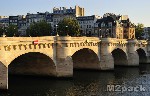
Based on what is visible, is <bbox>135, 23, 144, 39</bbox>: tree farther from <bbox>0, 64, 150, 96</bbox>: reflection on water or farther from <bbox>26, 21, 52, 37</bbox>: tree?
<bbox>0, 64, 150, 96</bbox>: reflection on water

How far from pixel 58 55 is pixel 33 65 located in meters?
5.98

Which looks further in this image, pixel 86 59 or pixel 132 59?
pixel 132 59

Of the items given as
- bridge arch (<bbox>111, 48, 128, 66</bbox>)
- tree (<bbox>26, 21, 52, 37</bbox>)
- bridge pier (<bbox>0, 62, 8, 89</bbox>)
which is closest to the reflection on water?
bridge pier (<bbox>0, 62, 8, 89</bbox>)

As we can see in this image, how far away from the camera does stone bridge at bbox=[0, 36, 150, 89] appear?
51250mm

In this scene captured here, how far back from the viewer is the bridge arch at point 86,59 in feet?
259

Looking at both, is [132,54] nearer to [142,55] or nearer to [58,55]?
[142,55]

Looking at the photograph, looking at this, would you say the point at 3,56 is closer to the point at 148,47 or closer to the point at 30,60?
the point at 30,60

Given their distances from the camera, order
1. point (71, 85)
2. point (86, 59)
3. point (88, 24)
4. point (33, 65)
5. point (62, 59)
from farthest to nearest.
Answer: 1. point (88, 24)
2. point (86, 59)
3. point (33, 65)
4. point (62, 59)
5. point (71, 85)

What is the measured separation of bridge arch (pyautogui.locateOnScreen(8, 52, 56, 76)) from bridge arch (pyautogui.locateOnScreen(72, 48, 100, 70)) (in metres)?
17.0

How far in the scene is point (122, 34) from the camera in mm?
155375

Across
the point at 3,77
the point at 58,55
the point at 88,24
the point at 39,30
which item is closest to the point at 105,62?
the point at 58,55

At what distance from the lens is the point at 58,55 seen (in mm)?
62750

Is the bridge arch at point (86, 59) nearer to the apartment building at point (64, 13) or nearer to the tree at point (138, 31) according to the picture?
the apartment building at point (64, 13)

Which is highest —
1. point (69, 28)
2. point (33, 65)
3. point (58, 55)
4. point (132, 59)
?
point (69, 28)
